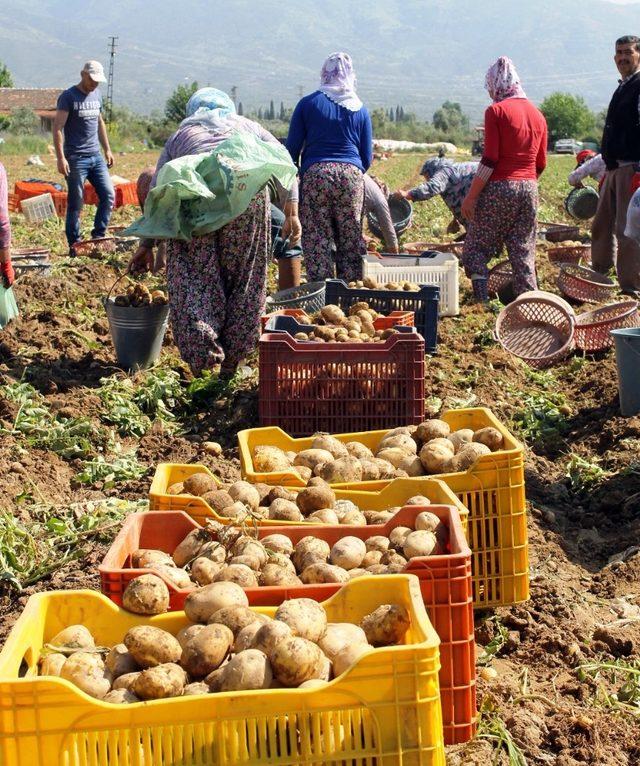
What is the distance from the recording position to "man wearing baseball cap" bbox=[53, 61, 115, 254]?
12406 mm

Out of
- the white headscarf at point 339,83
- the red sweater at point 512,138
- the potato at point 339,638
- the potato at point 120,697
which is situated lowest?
the potato at point 120,697

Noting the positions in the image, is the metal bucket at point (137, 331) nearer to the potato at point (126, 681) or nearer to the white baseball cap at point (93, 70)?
the potato at point (126, 681)

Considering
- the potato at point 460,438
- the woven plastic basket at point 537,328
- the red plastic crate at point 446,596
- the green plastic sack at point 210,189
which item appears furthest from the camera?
the woven plastic basket at point 537,328

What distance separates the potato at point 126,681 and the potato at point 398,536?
100cm

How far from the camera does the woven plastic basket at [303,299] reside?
720 centimetres

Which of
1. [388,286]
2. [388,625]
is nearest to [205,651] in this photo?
[388,625]

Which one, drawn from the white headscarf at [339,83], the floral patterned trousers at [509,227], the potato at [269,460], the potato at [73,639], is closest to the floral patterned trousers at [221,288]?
the white headscarf at [339,83]

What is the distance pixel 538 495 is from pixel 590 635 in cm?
163

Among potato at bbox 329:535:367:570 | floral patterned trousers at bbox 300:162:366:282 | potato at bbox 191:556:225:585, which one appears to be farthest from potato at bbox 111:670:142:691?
floral patterned trousers at bbox 300:162:366:282

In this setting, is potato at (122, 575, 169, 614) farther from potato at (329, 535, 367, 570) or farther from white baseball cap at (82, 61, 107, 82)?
white baseball cap at (82, 61, 107, 82)

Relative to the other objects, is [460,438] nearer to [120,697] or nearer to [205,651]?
[205,651]

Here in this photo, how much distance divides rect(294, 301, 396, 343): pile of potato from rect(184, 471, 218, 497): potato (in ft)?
7.28

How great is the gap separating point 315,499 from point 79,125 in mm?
10054

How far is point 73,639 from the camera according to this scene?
251 cm
